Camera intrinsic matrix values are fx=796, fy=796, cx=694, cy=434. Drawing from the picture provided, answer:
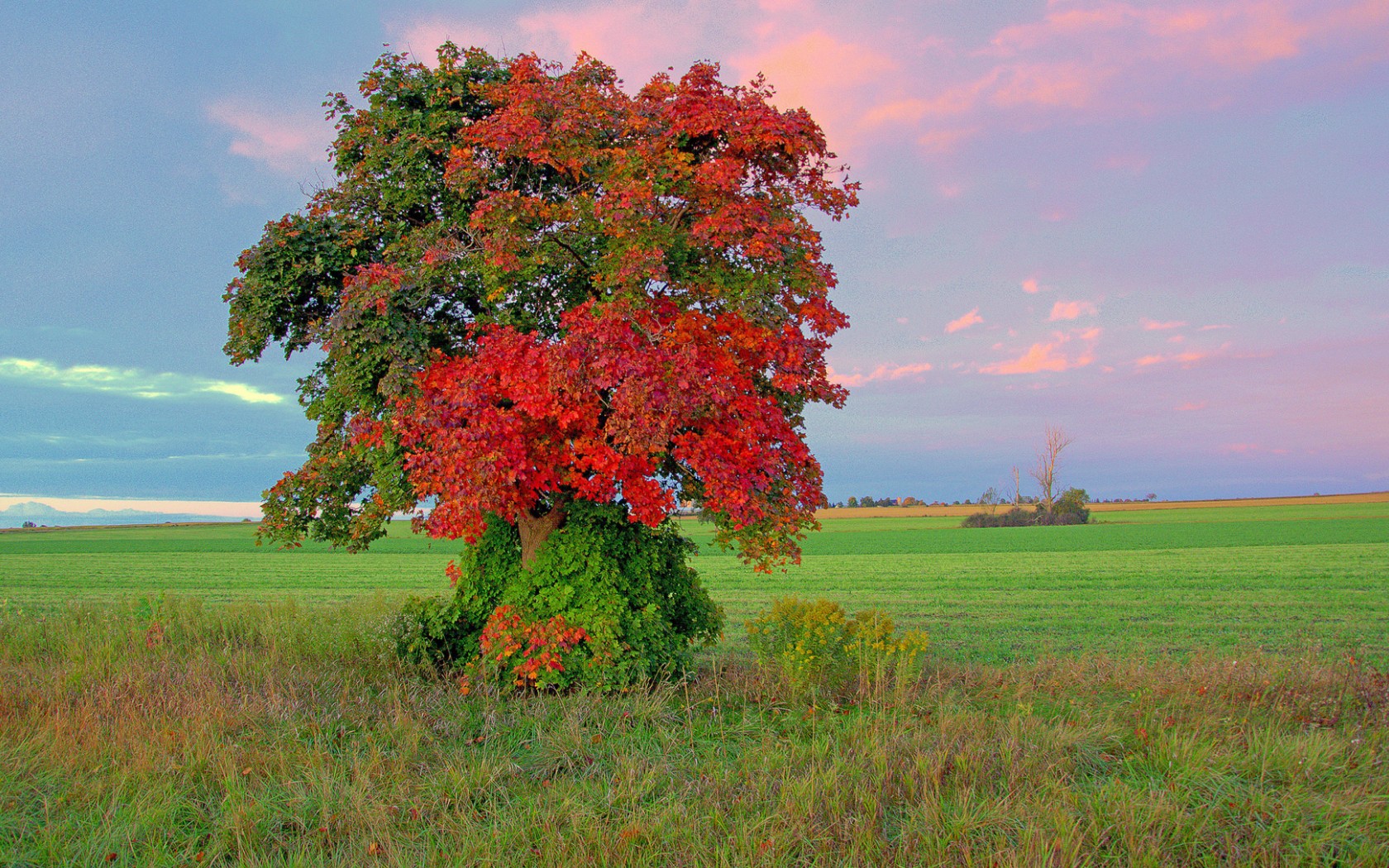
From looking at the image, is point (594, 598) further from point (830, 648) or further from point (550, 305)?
point (550, 305)

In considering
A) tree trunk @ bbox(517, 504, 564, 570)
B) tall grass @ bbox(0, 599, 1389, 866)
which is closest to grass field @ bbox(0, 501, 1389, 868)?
tall grass @ bbox(0, 599, 1389, 866)

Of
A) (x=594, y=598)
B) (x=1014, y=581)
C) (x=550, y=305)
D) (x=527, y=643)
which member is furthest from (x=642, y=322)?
(x=1014, y=581)

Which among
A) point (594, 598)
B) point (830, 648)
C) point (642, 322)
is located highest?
point (642, 322)

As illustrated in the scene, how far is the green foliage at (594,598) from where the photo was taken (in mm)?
9797

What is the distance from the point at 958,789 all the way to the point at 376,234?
1053cm

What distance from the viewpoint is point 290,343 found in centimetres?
1155

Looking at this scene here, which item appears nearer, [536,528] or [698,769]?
[698,769]

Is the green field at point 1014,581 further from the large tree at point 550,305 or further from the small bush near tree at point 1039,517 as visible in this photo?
the small bush near tree at point 1039,517

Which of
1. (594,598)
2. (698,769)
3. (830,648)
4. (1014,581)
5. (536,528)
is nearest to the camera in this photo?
(698,769)

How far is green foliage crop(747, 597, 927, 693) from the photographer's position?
9102 mm

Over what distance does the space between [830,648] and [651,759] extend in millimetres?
3025

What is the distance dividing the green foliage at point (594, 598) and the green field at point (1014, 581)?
Answer: 12.4 feet

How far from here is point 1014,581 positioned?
94.6ft

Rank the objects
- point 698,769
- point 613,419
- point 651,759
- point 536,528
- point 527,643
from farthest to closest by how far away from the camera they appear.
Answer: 1. point 536,528
2. point 527,643
3. point 613,419
4. point 651,759
5. point 698,769
